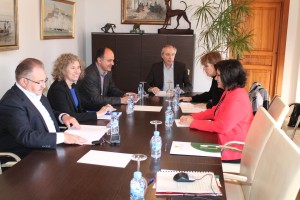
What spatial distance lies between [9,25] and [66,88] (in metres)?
1.10

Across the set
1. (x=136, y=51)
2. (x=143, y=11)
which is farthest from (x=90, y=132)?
(x=143, y=11)

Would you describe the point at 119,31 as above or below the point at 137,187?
above

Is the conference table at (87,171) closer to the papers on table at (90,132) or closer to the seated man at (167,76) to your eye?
the papers on table at (90,132)

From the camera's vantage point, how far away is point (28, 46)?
4.04m

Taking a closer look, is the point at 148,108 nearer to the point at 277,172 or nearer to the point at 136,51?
the point at 277,172

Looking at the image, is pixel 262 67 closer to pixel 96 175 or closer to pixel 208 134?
pixel 208 134

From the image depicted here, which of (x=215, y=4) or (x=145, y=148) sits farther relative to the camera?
(x=215, y=4)

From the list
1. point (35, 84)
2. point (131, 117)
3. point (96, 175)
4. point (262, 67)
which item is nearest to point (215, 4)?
point (262, 67)

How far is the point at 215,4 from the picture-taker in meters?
5.79

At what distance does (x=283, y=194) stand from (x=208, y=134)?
3.93 feet

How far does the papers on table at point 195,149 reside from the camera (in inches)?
77.9

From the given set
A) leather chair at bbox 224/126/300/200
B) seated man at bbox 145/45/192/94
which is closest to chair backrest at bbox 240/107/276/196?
leather chair at bbox 224/126/300/200

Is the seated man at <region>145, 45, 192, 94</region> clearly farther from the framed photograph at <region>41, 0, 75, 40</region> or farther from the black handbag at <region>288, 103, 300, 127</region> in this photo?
the framed photograph at <region>41, 0, 75, 40</region>

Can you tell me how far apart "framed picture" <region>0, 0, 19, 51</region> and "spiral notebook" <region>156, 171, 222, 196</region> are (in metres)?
2.42
